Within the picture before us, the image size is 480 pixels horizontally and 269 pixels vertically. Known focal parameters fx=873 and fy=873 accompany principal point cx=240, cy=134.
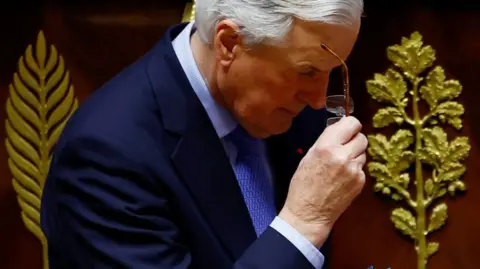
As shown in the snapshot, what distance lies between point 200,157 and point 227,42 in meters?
0.15

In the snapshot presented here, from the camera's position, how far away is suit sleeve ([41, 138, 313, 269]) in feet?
3.37

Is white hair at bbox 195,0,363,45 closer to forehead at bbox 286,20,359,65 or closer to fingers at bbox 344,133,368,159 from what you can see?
forehead at bbox 286,20,359,65

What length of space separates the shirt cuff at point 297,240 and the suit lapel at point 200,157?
0.08m

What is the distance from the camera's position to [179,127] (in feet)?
3.59

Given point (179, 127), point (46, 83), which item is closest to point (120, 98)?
point (179, 127)

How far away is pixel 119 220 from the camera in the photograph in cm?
103

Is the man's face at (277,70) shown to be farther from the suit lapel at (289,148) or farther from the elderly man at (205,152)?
the suit lapel at (289,148)

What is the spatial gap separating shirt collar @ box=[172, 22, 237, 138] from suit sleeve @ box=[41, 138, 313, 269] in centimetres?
13

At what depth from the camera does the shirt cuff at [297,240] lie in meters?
1.04

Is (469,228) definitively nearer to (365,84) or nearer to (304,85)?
(365,84)

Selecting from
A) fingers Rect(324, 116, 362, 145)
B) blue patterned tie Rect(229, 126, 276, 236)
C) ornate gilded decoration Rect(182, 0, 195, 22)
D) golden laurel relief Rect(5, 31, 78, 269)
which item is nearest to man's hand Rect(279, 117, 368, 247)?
fingers Rect(324, 116, 362, 145)

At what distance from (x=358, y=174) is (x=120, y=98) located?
0.31m

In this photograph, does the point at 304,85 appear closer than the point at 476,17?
Yes

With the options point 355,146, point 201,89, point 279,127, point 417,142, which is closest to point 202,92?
point 201,89
